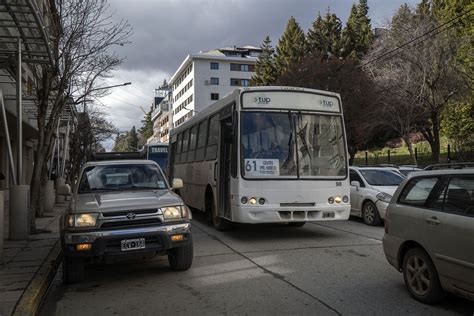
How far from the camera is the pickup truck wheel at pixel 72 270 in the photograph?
23.3 ft

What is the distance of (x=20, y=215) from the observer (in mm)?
10750

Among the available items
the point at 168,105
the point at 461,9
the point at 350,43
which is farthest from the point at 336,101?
the point at 168,105

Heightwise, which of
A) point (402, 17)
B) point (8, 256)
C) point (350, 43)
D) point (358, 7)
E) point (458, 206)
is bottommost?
point (8, 256)

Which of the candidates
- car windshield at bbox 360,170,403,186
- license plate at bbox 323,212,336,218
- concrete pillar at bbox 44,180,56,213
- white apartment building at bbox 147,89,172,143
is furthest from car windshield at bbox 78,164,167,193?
white apartment building at bbox 147,89,172,143

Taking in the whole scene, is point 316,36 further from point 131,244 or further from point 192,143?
point 131,244

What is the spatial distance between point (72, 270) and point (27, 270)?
116cm

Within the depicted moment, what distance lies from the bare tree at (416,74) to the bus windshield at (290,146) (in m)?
20.7

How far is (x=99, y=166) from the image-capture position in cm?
866

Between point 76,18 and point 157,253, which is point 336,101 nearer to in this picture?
point 157,253

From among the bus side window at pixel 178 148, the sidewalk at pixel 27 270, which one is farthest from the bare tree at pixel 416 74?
the sidewalk at pixel 27 270

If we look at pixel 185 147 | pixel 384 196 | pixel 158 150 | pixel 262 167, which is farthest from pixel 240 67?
pixel 262 167

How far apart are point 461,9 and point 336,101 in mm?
27534

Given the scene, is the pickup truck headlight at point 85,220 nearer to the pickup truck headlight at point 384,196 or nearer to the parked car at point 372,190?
the parked car at point 372,190

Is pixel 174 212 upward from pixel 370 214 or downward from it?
upward
